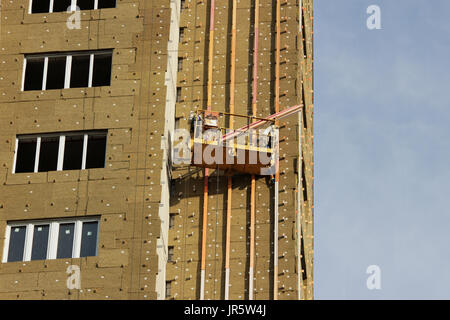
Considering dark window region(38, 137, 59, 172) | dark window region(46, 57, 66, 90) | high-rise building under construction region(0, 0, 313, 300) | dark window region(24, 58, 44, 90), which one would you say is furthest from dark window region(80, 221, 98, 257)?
dark window region(24, 58, 44, 90)

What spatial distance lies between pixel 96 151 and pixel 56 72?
5.84 metres

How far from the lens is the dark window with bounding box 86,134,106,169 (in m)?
76.6

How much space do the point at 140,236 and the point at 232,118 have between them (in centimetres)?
987

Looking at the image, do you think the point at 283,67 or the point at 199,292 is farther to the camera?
the point at 283,67

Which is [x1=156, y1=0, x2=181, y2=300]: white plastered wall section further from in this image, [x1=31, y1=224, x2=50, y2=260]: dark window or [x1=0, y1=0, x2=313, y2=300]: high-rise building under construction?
[x1=31, y1=224, x2=50, y2=260]: dark window

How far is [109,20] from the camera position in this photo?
80250mm

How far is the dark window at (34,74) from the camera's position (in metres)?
79.5

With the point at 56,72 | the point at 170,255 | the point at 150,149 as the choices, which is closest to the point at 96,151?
the point at 150,149

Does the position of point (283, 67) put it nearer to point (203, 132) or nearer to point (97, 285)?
point (203, 132)

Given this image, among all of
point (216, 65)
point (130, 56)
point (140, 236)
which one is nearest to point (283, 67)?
point (216, 65)

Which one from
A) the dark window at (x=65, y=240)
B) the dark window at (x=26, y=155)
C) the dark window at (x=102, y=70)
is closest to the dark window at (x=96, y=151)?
the dark window at (x=26, y=155)

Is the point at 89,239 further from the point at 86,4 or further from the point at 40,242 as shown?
the point at 86,4

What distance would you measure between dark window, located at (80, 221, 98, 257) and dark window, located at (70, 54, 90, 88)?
28.7 ft

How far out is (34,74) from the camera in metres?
79.9
